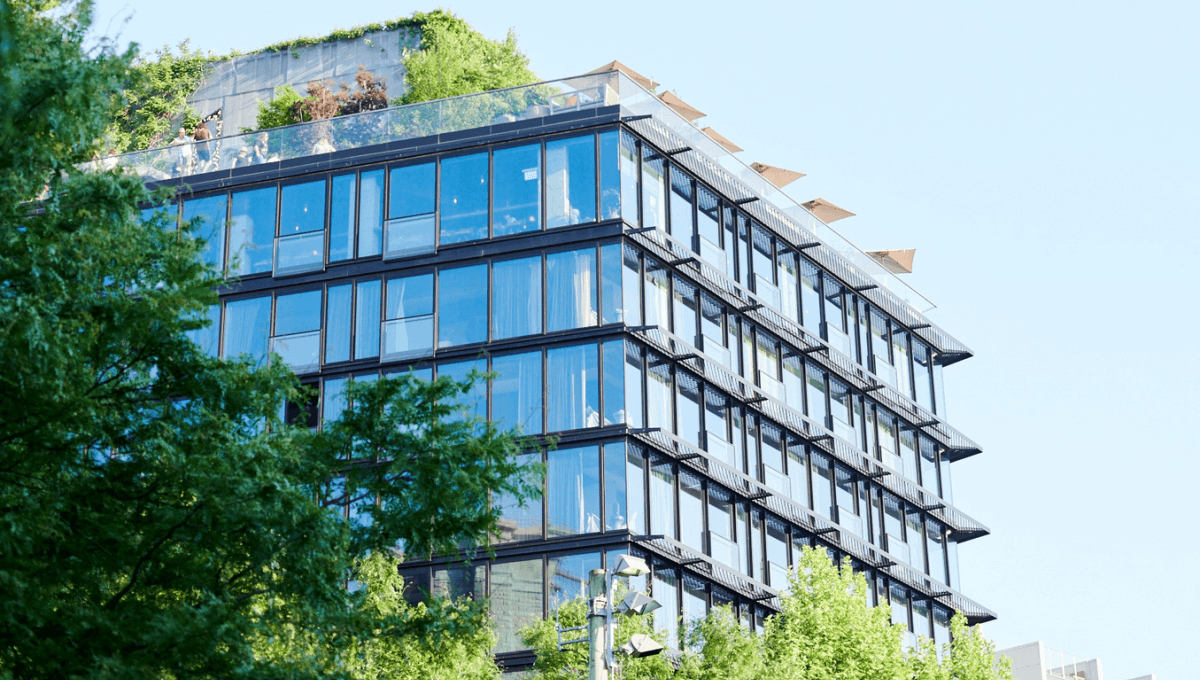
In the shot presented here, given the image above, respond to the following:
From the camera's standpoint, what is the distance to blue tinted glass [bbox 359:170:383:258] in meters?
47.4

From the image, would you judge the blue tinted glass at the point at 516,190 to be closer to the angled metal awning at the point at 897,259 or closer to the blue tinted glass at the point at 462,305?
the blue tinted glass at the point at 462,305

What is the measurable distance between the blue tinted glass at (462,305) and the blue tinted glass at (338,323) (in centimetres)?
272

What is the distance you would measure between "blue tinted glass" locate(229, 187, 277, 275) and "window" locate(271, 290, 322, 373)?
1.28 meters

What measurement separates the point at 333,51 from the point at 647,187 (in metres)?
20.9

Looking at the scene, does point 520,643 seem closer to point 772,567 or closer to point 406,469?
point 772,567

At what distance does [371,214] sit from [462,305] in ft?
13.5

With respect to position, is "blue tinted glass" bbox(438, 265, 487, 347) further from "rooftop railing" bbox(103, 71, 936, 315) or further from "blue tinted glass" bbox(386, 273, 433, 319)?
"rooftop railing" bbox(103, 71, 936, 315)

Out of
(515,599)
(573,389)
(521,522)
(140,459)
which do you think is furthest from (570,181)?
(140,459)

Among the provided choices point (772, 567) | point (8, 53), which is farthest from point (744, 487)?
point (8, 53)

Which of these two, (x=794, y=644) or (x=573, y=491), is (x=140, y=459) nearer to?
(x=794, y=644)

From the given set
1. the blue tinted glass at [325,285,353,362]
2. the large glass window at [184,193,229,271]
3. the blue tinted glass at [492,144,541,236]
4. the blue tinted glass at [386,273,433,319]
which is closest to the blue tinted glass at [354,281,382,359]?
the blue tinted glass at [325,285,353,362]

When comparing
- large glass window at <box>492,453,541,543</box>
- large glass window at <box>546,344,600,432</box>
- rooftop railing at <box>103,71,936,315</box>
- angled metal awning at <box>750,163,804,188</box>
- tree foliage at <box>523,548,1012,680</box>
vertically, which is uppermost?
angled metal awning at <box>750,163,804,188</box>

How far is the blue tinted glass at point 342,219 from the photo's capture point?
47625 mm

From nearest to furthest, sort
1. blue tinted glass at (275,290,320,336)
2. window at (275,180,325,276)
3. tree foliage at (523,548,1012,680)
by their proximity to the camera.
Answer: tree foliage at (523,548,1012,680) → blue tinted glass at (275,290,320,336) → window at (275,180,325,276)
